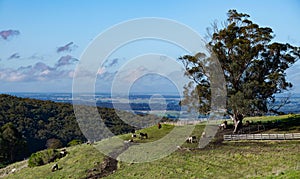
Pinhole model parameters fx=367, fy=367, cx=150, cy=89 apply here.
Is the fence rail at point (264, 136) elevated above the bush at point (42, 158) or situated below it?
above

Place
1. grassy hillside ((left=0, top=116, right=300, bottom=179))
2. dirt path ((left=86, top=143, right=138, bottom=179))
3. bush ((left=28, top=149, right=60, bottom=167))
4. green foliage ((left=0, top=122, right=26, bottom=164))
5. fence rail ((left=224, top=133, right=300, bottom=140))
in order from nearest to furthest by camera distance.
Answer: grassy hillside ((left=0, top=116, right=300, bottom=179)), dirt path ((left=86, top=143, right=138, bottom=179)), fence rail ((left=224, top=133, right=300, bottom=140)), bush ((left=28, top=149, right=60, bottom=167)), green foliage ((left=0, top=122, right=26, bottom=164))

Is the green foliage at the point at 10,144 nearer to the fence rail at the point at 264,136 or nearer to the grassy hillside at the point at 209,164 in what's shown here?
the grassy hillside at the point at 209,164

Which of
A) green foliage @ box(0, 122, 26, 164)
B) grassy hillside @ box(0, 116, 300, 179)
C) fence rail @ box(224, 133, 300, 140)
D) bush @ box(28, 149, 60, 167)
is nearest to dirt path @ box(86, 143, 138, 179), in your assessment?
grassy hillside @ box(0, 116, 300, 179)

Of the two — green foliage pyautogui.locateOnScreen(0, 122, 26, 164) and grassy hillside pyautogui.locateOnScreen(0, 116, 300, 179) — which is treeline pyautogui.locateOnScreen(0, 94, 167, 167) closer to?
green foliage pyautogui.locateOnScreen(0, 122, 26, 164)

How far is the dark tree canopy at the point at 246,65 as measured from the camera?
46.5 m

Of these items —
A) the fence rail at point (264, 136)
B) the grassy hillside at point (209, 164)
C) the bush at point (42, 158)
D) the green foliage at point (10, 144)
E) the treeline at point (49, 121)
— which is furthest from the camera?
the treeline at point (49, 121)

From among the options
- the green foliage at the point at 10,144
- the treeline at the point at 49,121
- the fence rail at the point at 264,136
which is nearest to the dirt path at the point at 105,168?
the fence rail at the point at 264,136

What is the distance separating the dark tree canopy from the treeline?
105 ft

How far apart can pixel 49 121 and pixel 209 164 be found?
95653 millimetres

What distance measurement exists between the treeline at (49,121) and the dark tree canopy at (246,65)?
32.0 m

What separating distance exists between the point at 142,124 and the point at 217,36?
39148 mm

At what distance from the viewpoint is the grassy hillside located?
3058cm

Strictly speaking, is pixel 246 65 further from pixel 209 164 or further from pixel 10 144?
pixel 10 144

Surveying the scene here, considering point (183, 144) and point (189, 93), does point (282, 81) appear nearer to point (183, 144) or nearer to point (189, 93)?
point (189, 93)
